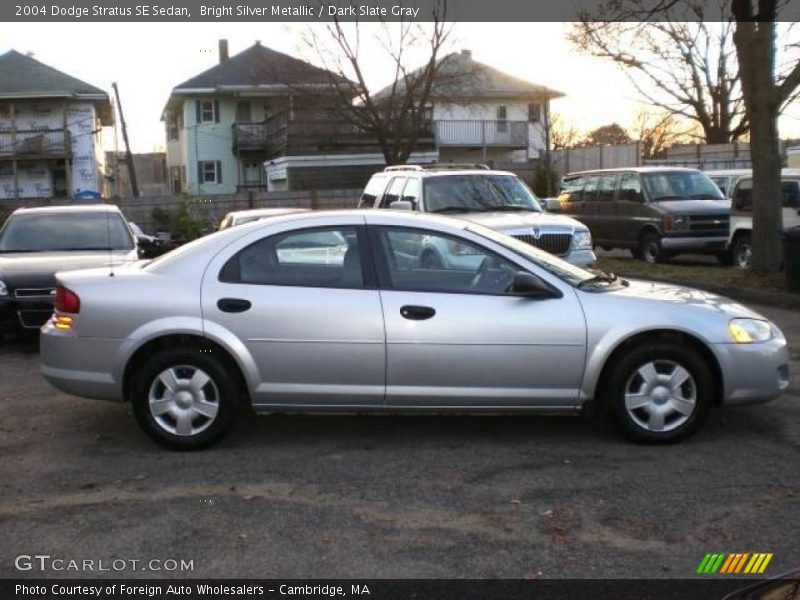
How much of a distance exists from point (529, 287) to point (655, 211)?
1237cm

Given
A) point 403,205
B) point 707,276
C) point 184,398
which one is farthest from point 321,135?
point 184,398

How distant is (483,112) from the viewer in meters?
46.6

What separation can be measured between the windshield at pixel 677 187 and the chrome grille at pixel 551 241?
7.08 metres

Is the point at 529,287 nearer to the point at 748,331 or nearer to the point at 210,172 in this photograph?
the point at 748,331

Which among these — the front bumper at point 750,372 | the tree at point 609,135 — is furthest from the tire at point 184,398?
the tree at point 609,135

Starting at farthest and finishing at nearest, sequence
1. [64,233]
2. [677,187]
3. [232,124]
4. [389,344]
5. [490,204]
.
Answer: [232,124], [677,187], [490,204], [64,233], [389,344]

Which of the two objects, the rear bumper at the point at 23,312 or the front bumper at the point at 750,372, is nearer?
the front bumper at the point at 750,372

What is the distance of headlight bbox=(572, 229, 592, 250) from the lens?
11.3 m

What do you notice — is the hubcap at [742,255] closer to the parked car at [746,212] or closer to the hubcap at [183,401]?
the parked car at [746,212]

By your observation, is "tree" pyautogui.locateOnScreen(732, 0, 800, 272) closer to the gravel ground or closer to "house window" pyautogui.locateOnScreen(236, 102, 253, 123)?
the gravel ground

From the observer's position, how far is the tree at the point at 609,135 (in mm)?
58112
